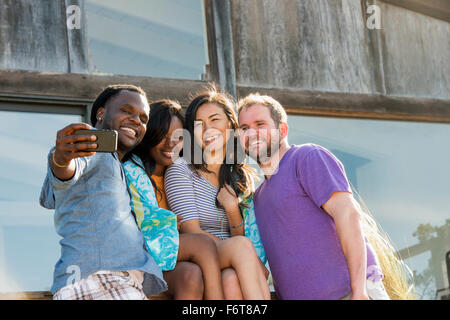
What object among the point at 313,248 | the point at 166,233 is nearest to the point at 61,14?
the point at 166,233

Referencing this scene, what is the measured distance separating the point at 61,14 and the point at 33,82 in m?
0.63

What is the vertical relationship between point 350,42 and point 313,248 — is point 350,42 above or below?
above

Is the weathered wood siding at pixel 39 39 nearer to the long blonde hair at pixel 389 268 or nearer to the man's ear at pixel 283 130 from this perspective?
the man's ear at pixel 283 130

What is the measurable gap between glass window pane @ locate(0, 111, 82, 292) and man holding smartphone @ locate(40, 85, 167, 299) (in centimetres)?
192

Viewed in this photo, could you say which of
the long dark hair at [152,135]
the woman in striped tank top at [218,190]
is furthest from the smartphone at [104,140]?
the long dark hair at [152,135]

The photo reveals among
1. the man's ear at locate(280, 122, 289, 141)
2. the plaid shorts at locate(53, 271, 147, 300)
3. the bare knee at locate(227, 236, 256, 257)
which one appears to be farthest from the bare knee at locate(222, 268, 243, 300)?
the man's ear at locate(280, 122, 289, 141)

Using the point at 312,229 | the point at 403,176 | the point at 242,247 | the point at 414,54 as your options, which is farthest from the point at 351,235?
the point at 414,54

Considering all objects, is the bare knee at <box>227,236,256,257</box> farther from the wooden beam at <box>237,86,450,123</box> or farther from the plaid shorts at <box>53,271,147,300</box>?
the wooden beam at <box>237,86,450,123</box>

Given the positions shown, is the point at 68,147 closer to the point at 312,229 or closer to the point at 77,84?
the point at 312,229

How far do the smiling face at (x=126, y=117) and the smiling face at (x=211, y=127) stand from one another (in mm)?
435

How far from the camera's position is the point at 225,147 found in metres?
3.97

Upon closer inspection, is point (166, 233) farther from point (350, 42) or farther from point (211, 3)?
point (350, 42)

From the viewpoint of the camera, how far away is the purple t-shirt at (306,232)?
3219 mm
